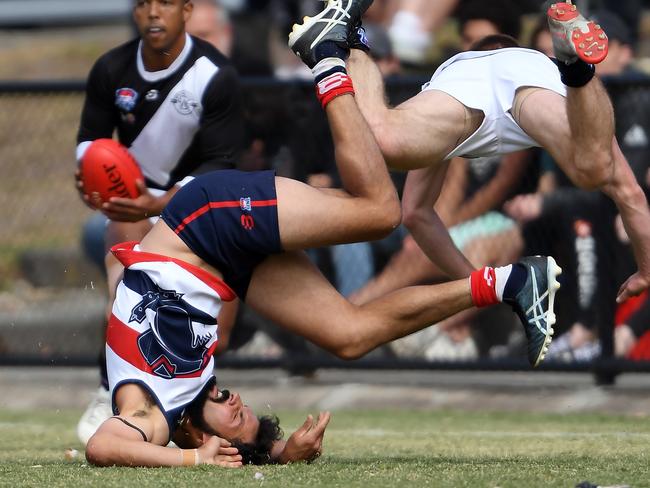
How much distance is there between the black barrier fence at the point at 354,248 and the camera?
890 centimetres

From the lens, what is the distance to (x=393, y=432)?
305 inches

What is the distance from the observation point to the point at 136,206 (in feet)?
23.4

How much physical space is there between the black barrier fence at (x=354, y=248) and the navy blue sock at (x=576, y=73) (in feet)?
10.0

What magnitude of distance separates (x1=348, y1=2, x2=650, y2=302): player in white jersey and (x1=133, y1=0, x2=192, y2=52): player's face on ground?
1469 mm

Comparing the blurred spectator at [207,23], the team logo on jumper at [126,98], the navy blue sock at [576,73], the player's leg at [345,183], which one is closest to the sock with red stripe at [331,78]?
the player's leg at [345,183]

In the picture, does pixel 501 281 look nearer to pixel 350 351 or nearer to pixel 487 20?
pixel 350 351

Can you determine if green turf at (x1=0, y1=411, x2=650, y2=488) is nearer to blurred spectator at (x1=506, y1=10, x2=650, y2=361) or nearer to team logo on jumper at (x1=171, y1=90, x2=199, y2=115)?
blurred spectator at (x1=506, y1=10, x2=650, y2=361)

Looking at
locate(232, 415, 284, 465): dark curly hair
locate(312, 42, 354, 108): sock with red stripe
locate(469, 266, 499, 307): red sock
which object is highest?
locate(312, 42, 354, 108): sock with red stripe

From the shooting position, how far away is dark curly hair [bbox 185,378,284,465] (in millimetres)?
5879

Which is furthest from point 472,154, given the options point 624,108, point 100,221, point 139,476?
point 100,221

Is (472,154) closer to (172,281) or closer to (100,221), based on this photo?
(172,281)

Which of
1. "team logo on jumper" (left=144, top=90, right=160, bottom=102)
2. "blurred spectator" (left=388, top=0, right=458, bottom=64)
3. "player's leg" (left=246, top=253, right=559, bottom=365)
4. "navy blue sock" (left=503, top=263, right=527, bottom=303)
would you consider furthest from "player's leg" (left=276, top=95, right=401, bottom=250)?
"blurred spectator" (left=388, top=0, right=458, bottom=64)

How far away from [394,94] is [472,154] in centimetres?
277

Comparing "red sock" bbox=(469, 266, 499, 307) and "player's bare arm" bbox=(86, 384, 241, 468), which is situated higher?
"red sock" bbox=(469, 266, 499, 307)
